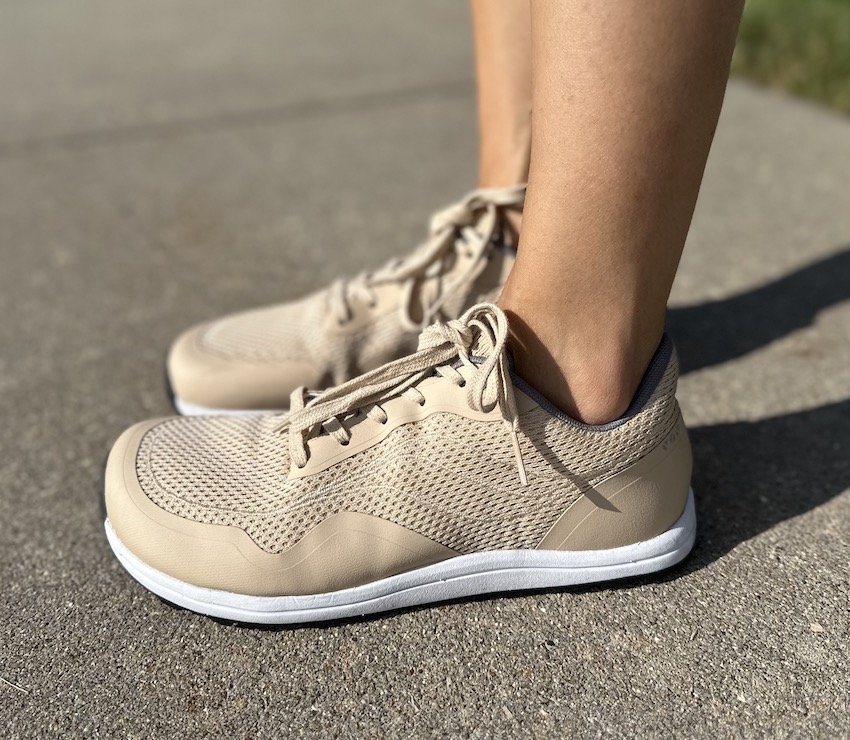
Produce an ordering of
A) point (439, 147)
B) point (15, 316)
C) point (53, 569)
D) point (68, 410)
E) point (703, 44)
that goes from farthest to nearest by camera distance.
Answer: point (439, 147) → point (15, 316) → point (68, 410) → point (53, 569) → point (703, 44)

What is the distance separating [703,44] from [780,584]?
701 millimetres

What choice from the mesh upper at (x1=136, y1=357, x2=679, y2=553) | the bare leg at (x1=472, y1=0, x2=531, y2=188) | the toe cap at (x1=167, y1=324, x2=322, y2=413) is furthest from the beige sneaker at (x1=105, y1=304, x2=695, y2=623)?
the bare leg at (x1=472, y1=0, x2=531, y2=188)

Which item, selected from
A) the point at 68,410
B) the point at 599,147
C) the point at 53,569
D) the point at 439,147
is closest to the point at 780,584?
the point at 599,147

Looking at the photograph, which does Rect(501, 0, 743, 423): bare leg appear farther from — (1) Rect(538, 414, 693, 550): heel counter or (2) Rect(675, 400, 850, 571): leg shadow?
(2) Rect(675, 400, 850, 571): leg shadow

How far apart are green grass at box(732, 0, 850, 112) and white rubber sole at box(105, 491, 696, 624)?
263cm

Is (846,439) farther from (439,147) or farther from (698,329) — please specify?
(439,147)

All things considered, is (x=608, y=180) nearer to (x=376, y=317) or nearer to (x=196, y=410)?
(x=376, y=317)

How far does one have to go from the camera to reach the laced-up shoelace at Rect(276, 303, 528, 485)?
1.06 m

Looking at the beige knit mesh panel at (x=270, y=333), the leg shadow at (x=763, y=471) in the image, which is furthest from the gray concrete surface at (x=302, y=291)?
the beige knit mesh panel at (x=270, y=333)

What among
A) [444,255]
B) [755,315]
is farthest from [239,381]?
[755,315]

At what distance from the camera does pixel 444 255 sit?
1.53 metres

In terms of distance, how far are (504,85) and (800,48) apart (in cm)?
257

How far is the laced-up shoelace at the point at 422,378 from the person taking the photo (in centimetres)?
106

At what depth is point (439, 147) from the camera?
9.97 feet
